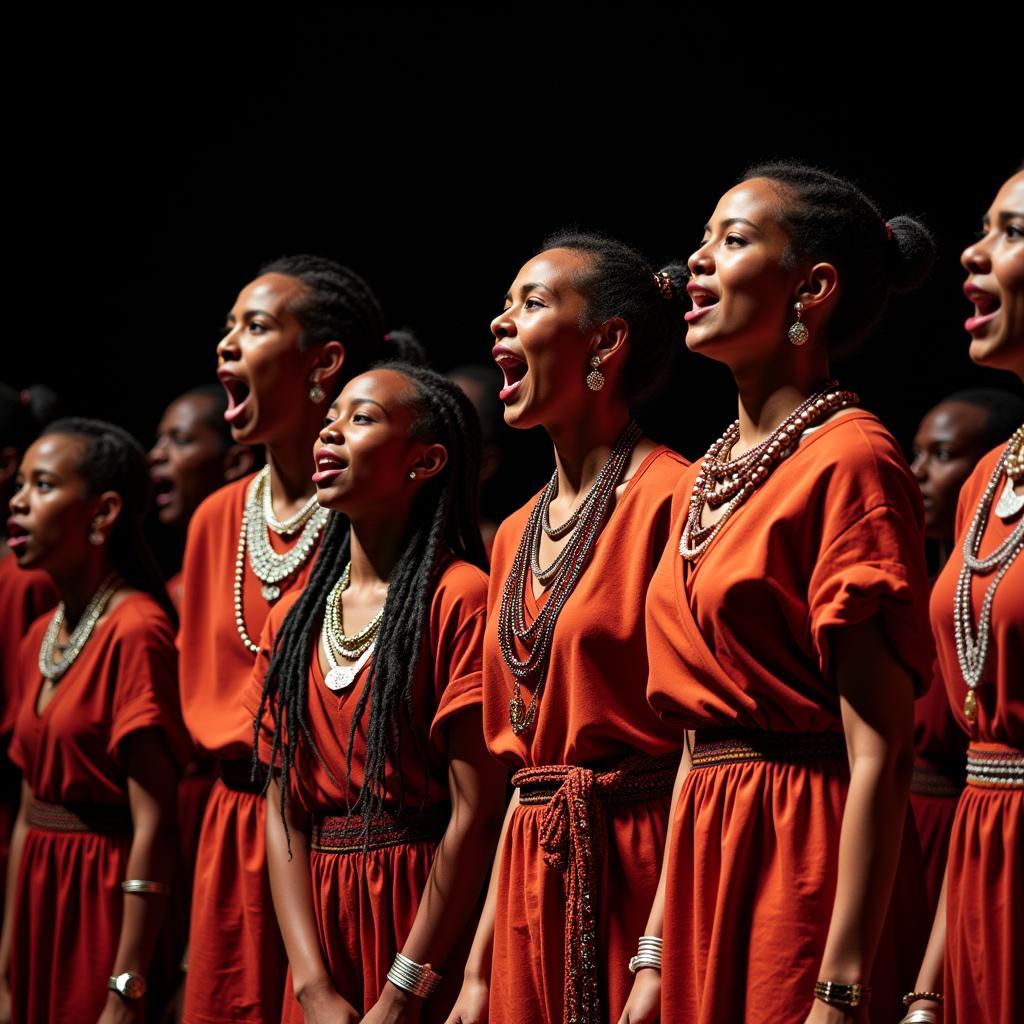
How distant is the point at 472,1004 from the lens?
9.15ft

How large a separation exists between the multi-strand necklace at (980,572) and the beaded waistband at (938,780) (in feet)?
4.13

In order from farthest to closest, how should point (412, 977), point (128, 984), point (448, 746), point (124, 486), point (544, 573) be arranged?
point (124, 486)
point (128, 984)
point (448, 746)
point (412, 977)
point (544, 573)

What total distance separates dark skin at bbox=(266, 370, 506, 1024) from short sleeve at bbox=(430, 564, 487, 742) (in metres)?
0.04

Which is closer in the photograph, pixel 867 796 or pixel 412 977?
pixel 867 796

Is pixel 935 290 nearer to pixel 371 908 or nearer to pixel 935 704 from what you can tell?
pixel 935 704

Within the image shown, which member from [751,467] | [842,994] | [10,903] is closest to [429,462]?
[751,467]

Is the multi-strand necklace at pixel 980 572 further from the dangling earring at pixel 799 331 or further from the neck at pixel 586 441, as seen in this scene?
the neck at pixel 586 441

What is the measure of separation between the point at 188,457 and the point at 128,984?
1950 millimetres

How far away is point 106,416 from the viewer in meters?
5.85

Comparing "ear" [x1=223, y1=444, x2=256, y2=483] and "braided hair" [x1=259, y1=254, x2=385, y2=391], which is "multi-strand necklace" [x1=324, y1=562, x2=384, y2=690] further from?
"ear" [x1=223, y1=444, x2=256, y2=483]

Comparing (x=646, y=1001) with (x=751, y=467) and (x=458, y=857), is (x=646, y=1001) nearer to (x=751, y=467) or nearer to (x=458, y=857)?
(x=458, y=857)

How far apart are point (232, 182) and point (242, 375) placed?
6.75 feet

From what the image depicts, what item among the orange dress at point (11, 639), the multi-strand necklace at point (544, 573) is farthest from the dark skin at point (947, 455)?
the orange dress at point (11, 639)

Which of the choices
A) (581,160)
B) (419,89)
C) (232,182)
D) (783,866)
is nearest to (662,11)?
(581,160)
